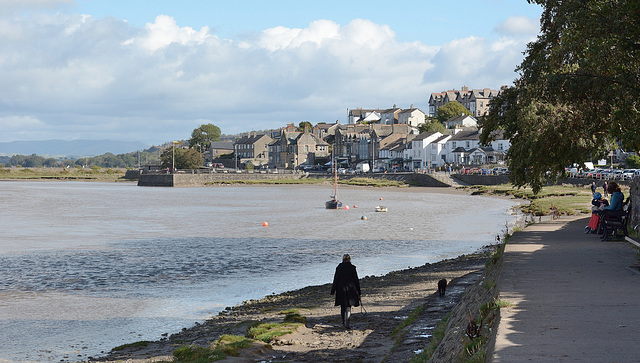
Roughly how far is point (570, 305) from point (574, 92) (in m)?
8.29

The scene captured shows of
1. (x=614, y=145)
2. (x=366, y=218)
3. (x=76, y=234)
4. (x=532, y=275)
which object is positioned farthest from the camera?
(x=366, y=218)

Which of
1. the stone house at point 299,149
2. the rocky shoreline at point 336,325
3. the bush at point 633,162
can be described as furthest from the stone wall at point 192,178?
the rocky shoreline at point 336,325

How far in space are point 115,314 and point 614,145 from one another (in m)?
19.4

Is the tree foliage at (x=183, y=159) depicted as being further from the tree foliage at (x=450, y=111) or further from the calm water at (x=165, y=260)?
the calm water at (x=165, y=260)

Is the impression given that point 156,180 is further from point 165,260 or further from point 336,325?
point 336,325

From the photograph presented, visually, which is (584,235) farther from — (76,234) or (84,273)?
(76,234)

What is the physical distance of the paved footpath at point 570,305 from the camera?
8.26m

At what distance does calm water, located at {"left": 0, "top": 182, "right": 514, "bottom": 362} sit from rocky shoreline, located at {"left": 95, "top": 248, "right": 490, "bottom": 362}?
1.39 meters

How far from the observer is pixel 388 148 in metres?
163

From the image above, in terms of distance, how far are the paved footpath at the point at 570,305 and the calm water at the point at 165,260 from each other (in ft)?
31.0

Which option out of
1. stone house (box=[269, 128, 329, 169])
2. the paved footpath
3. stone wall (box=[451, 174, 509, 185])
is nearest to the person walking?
the paved footpath

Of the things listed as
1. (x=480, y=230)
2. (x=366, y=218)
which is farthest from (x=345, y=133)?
(x=480, y=230)

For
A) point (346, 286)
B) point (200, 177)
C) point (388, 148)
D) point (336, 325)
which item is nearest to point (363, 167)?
point (388, 148)

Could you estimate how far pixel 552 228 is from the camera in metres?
27.9
